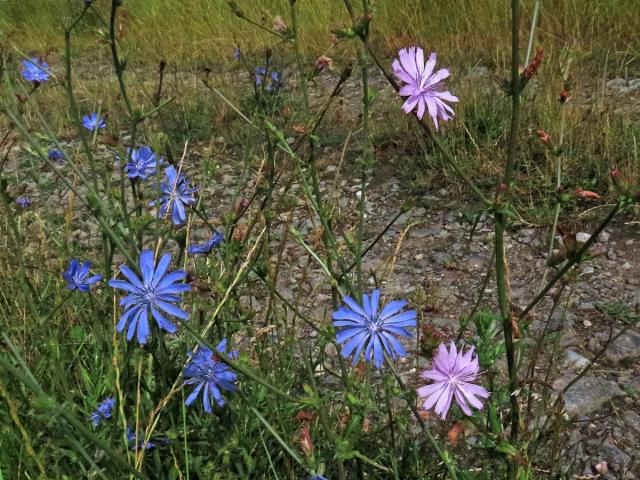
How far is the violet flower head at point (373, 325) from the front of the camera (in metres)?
1.14

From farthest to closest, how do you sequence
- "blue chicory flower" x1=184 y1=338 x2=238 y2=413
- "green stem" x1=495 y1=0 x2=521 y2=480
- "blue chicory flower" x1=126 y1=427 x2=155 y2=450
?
1. "blue chicory flower" x1=126 y1=427 x2=155 y2=450
2. "blue chicory flower" x1=184 y1=338 x2=238 y2=413
3. "green stem" x1=495 y1=0 x2=521 y2=480

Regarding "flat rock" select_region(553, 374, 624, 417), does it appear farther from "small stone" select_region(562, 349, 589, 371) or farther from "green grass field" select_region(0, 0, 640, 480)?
"green grass field" select_region(0, 0, 640, 480)

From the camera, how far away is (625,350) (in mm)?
2152

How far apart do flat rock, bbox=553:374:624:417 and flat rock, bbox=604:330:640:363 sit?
11 centimetres

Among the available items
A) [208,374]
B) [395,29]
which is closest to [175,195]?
[208,374]

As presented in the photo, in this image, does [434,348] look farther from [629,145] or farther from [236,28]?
[236,28]

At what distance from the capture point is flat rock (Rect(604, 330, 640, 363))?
83.8 inches

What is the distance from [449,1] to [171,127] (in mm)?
2302

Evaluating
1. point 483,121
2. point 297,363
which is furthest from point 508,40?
point 297,363

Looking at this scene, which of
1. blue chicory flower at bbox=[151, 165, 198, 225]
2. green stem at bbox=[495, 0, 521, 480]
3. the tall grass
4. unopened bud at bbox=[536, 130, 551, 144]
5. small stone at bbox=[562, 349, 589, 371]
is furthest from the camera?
the tall grass

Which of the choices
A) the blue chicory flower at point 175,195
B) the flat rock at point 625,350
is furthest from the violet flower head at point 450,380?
the flat rock at point 625,350

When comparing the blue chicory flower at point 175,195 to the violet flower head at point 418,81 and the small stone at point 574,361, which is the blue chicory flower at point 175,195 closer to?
the violet flower head at point 418,81

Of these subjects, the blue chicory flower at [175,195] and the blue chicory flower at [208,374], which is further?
the blue chicory flower at [175,195]

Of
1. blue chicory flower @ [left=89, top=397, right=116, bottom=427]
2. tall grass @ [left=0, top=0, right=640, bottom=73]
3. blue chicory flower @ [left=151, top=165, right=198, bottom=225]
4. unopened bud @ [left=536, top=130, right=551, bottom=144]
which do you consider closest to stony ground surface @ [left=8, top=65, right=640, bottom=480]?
blue chicory flower @ [left=151, top=165, right=198, bottom=225]
